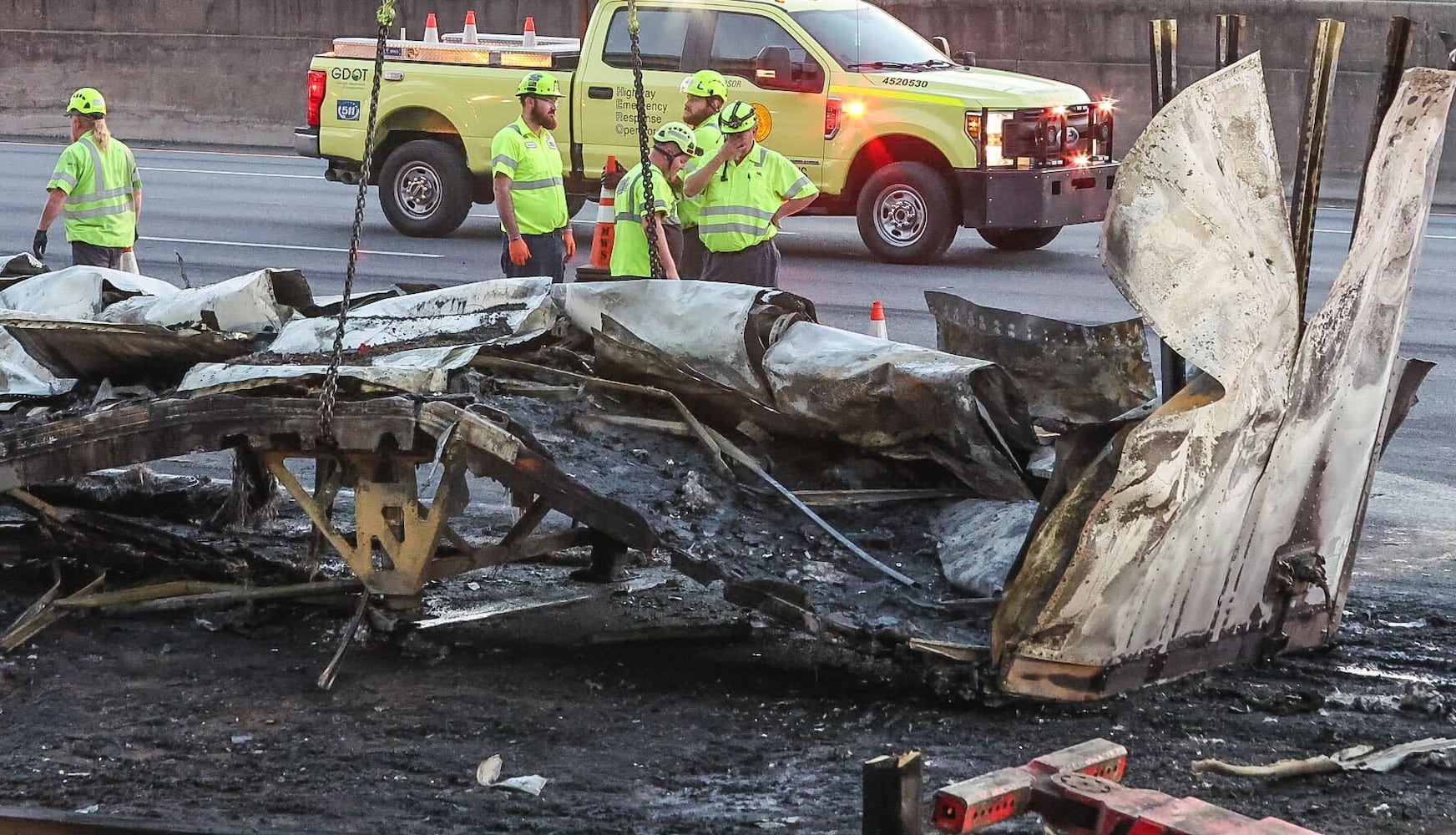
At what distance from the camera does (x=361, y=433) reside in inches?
194

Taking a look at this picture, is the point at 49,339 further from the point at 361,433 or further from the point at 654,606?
the point at 654,606

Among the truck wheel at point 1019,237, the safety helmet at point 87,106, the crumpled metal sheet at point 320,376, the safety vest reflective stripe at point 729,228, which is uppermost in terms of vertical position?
the safety helmet at point 87,106

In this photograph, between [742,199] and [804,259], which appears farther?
[804,259]

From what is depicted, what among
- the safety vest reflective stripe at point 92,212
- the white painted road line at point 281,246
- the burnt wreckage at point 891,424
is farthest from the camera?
the white painted road line at point 281,246

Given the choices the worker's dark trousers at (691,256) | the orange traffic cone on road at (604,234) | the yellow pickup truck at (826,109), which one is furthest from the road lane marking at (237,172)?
the worker's dark trousers at (691,256)

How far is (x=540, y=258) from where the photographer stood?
33.8 feet

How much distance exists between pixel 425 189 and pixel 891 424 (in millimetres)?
11133

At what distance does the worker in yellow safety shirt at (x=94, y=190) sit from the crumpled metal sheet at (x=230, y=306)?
4477 millimetres

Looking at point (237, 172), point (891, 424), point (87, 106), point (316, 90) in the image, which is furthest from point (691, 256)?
point (237, 172)

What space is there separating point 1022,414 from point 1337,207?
599 inches

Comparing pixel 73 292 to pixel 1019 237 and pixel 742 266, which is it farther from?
pixel 1019 237

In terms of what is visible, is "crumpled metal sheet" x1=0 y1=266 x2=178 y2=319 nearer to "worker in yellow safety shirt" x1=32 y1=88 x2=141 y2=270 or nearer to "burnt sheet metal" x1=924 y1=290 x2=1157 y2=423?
"burnt sheet metal" x1=924 y1=290 x2=1157 y2=423

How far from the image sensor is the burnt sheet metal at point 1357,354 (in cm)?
455

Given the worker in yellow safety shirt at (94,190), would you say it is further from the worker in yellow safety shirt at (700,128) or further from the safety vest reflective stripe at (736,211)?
the safety vest reflective stripe at (736,211)
